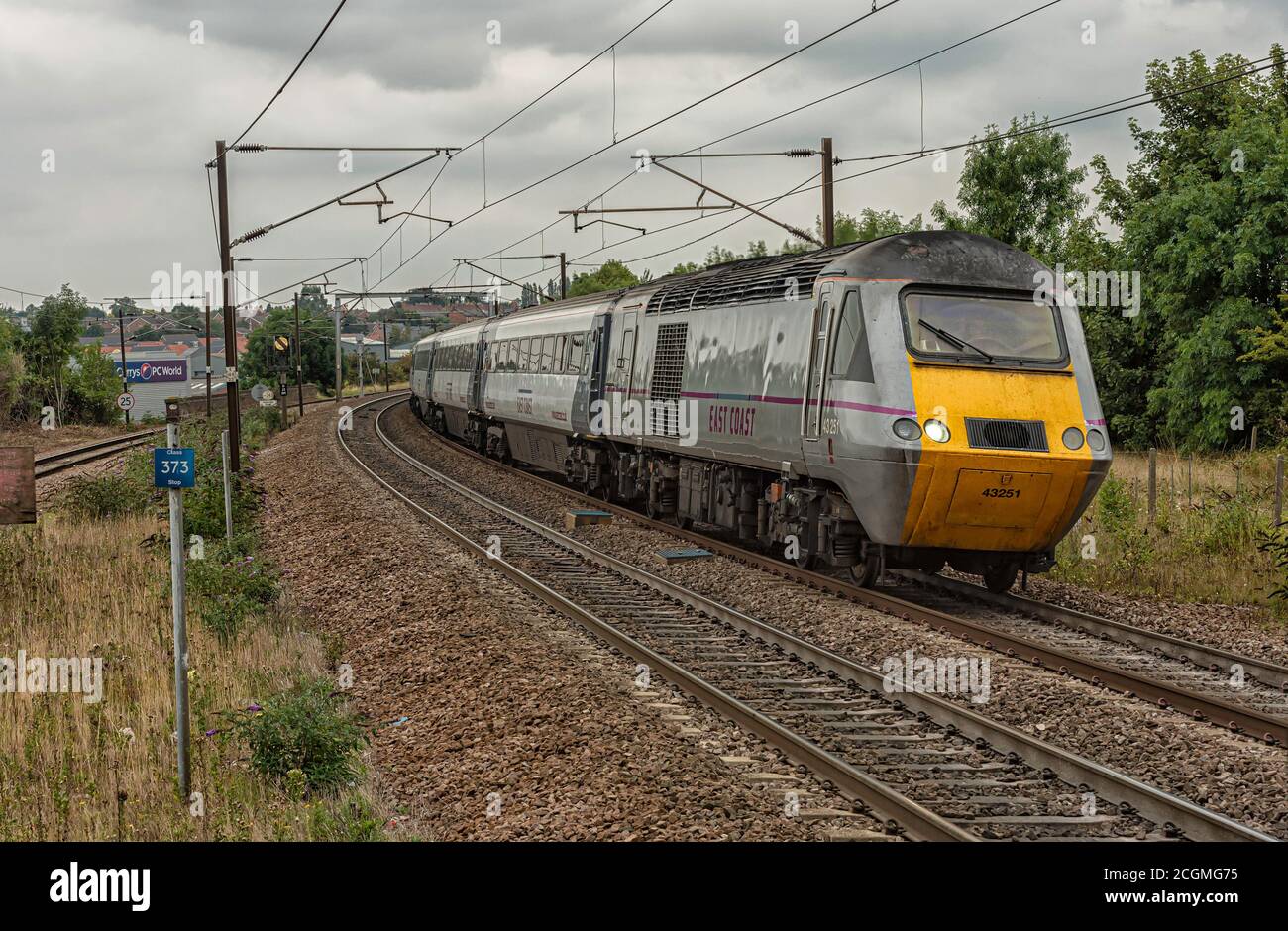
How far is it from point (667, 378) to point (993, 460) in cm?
773

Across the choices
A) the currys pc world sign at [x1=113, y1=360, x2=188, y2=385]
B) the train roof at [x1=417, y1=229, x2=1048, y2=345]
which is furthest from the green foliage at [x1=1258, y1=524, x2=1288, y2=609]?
the currys pc world sign at [x1=113, y1=360, x2=188, y2=385]

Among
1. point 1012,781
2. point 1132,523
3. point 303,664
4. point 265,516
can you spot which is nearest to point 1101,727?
point 1012,781

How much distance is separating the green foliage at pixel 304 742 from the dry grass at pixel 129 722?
167mm

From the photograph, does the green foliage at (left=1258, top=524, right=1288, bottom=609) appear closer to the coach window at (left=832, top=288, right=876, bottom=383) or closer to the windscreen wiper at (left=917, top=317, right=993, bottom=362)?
the windscreen wiper at (left=917, top=317, right=993, bottom=362)

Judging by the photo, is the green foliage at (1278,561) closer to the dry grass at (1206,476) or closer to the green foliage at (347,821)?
the dry grass at (1206,476)

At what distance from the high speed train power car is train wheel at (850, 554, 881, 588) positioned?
3cm

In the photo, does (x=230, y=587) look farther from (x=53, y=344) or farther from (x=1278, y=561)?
(x=53, y=344)

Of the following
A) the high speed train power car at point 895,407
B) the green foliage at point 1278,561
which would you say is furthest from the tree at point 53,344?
the green foliage at point 1278,561

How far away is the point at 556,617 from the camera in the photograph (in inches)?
531

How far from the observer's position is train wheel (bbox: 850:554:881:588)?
46.1ft

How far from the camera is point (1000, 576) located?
46.0 ft

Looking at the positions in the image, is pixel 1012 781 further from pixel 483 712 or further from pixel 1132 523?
pixel 1132 523

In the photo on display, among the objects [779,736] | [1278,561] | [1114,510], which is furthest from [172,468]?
[1114,510]
